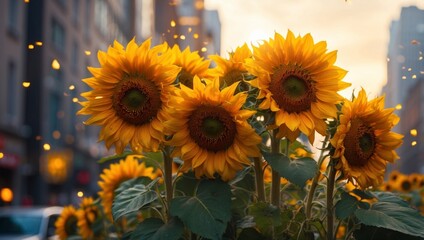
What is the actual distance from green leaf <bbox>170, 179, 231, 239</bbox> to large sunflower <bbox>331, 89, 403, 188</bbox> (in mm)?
381

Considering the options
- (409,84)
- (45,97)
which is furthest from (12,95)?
(409,84)

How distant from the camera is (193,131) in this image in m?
2.48

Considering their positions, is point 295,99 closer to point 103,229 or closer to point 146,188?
point 146,188

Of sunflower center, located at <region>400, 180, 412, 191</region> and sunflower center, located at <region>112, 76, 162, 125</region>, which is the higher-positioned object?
→ sunflower center, located at <region>112, 76, 162, 125</region>

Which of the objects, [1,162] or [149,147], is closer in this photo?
[149,147]

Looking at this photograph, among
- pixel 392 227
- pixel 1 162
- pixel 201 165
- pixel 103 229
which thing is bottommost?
pixel 1 162

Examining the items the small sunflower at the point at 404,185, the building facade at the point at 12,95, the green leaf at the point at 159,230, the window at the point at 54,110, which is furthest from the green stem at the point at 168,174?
the window at the point at 54,110

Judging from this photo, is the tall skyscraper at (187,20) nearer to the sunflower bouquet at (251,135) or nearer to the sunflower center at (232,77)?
the sunflower center at (232,77)

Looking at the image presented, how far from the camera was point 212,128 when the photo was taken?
8.05ft

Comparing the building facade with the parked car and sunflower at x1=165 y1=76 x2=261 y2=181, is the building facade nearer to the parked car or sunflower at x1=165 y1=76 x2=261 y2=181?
the parked car

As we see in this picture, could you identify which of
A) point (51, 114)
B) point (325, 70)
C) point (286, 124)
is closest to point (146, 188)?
point (286, 124)

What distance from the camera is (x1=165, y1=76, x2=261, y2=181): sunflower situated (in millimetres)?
2430

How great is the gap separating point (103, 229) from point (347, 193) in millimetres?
1961

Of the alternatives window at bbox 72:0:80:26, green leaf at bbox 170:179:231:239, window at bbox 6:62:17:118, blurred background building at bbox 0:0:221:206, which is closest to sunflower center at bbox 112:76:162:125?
green leaf at bbox 170:179:231:239
